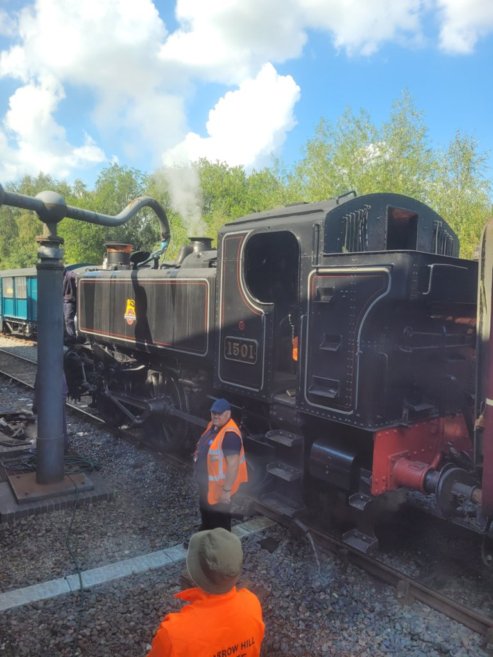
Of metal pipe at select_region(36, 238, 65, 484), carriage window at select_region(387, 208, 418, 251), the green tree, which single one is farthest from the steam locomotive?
the green tree

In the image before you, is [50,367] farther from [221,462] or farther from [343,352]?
[343,352]

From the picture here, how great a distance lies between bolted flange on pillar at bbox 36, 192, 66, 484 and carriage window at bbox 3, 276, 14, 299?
20.3 m

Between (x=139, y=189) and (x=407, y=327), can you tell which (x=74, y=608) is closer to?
(x=407, y=327)

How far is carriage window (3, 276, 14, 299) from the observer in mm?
24438

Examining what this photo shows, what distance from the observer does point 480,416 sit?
146 inches

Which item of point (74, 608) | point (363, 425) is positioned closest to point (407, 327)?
point (363, 425)

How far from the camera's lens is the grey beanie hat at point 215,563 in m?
1.86

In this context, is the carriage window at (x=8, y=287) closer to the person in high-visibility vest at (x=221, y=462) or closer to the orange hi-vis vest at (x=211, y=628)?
the person in high-visibility vest at (x=221, y=462)

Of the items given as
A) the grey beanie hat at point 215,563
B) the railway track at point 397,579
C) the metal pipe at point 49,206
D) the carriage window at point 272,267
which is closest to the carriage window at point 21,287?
the metal pipe at point 49,206

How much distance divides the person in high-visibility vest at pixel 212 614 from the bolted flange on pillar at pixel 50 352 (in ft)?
14.4

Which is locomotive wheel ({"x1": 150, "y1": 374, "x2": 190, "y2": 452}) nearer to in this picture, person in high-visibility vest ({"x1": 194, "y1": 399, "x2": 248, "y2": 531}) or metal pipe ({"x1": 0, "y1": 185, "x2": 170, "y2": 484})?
metal pipe ({"x1": 0, "y1": 185, "x2": 170, "y2": 484})

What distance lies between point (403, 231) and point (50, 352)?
416cm

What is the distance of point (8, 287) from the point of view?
82.4 feet

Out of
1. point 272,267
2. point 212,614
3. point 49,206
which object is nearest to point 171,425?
point 272,267
